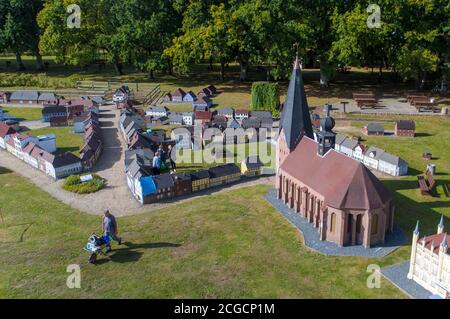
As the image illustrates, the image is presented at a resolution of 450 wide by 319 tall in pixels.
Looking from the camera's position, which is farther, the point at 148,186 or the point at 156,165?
the point at 156,165

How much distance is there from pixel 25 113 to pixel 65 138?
1853cm

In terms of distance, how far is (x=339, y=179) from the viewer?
3588 centimetres

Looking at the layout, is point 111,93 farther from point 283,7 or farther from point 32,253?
point 32,253

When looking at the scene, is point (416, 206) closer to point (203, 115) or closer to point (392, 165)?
point (392, 165)

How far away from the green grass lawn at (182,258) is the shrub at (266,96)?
32.7 metres

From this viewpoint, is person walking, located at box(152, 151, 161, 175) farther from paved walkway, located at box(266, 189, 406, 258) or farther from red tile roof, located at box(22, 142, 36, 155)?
paved walkway, located at box(266, 189, 406, 258)

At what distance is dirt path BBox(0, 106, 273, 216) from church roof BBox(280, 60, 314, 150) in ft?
25.3

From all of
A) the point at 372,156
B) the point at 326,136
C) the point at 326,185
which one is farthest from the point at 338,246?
the point at 372,156

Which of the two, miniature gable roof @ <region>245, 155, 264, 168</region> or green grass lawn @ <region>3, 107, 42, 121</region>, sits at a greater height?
green grass lawn @ <region>3, 107, 42, 121</region>

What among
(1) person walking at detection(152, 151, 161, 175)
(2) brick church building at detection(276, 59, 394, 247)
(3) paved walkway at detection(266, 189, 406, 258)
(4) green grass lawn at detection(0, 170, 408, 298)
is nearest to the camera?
(4) green grass lawn at detection(0, 170, 408, 298)

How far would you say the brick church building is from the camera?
113 feet

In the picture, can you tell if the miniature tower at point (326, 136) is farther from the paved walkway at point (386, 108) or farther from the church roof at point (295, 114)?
the paved walkway at point (386, 108)

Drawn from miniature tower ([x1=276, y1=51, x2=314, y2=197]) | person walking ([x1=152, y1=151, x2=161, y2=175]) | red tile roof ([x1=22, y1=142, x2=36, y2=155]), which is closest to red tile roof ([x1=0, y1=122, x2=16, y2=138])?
red tile roof ([x1=22, y1=142, x2=36, y2=155])

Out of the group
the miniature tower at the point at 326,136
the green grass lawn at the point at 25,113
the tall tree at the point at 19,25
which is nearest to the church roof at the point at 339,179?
the miniature tower at the point at 326,136
